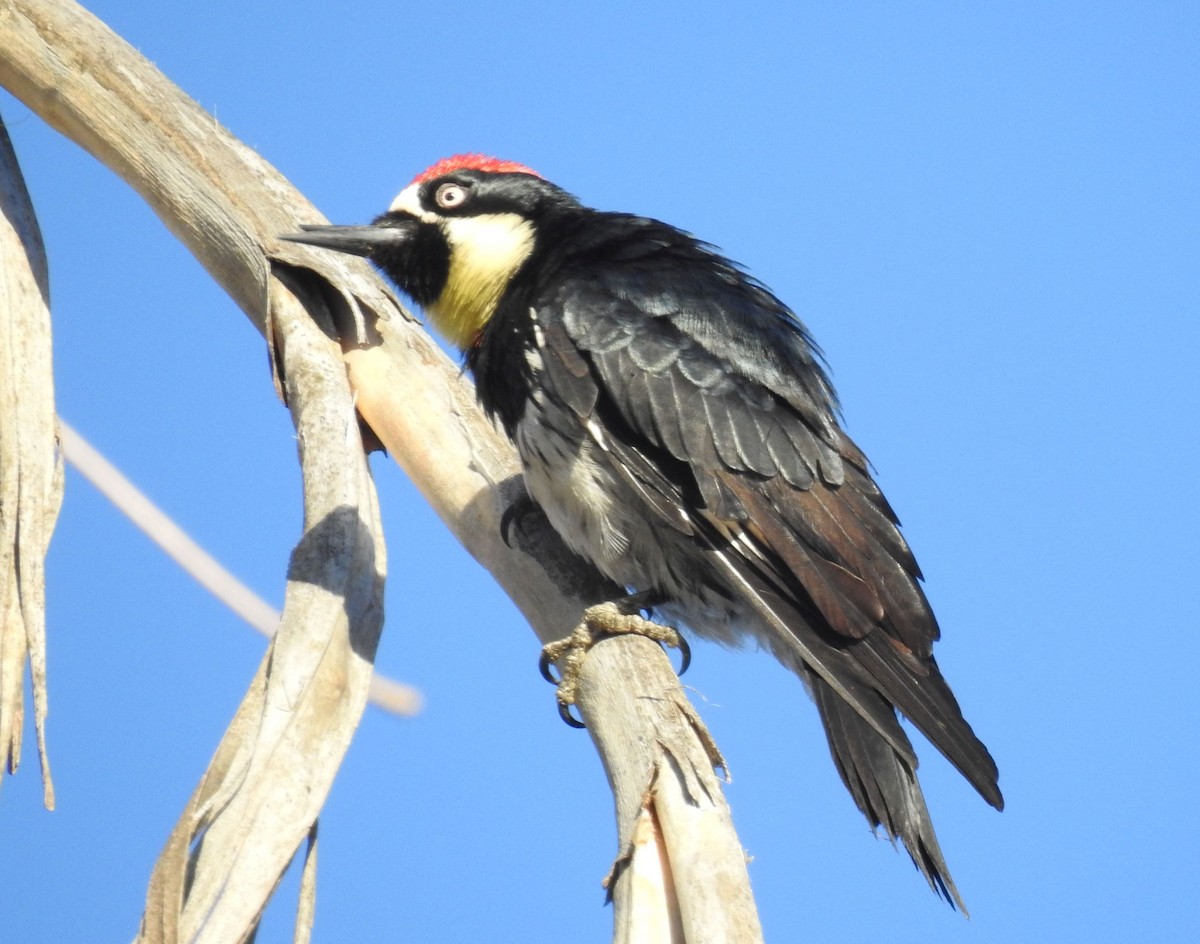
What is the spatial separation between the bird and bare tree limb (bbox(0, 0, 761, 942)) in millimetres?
112

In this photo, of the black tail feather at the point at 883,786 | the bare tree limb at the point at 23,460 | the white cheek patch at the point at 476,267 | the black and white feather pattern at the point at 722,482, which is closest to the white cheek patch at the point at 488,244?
the white cheek patch at the point at 476,267

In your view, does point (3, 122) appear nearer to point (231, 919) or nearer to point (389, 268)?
point (389, 268)

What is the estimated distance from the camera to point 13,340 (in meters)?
3.47

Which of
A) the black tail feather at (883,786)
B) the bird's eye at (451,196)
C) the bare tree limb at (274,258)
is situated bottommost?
the black tail feather at (883,786)

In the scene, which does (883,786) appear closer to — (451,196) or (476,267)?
(476,267)

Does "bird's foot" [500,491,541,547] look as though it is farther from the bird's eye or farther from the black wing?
the bird's eye

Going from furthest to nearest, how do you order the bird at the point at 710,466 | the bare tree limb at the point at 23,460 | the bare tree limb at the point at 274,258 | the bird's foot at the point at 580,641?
the bare tree limb at the point at 274,258
the bird at the point at 710,466
the bird's foot at the point at 580,641
the bare tree limb at the point at 23,460

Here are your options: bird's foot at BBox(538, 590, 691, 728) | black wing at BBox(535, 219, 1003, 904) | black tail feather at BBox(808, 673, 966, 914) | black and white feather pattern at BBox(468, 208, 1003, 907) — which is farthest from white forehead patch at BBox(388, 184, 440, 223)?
black tail feather at BBox(808, 673, 966, 914)

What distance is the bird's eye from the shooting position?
466 cm

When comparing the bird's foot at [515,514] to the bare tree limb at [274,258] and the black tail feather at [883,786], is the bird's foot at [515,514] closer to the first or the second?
the bare tree limb at [274,258]

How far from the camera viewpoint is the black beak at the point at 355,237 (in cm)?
396

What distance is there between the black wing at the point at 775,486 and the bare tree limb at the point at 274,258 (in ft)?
1.07

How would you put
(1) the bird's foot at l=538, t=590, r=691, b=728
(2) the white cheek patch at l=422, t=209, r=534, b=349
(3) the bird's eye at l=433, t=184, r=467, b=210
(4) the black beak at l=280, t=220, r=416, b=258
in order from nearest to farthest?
(1) the bird's foot at l=538, t=590, r=691, b=728, (4) the black beak at l=280, t=220, r=416, b=258, (2) the white cheek patch at l=422, t=209, r=534, b=349, (3) the bird's eye at l=433, t=184, r=467, b=210

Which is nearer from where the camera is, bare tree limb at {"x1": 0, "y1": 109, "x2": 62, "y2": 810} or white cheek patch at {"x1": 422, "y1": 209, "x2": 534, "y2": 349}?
bare tree limb at {"x1": 0, "y1": 109, "x2": 62, "y2": 810}
